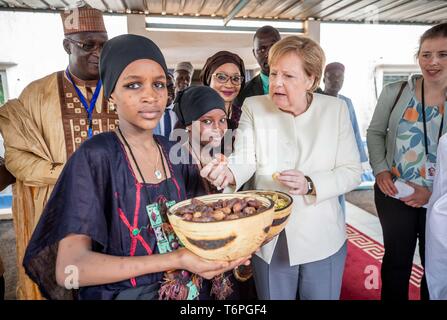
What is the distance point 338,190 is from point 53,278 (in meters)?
0.93

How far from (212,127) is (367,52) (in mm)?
4228

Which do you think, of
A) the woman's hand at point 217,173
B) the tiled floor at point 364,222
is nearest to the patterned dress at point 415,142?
the woman's hand at point 217,173

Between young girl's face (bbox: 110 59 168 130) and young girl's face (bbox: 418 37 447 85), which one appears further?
young girl's face (bbox: 418 37 447 85)

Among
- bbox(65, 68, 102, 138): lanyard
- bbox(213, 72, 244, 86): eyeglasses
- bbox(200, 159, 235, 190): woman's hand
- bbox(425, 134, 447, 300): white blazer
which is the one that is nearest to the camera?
bbox(200, 159, 235, 190): woman's hand

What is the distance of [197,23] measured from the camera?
16.2 ft

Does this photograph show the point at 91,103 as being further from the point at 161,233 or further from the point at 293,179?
the point at 293,179

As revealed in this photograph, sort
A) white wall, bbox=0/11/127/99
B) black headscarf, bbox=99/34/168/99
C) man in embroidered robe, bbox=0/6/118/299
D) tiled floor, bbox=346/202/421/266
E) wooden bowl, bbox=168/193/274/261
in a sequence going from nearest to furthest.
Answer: wooden bowl, bbox=168/193/274/261 < black headscarf, bbox=99/34/168/99 < man in embroidered robe, bbox=0/6/118/299 < tiled floor, bbox=346/202/421/266 < white wall, bbox=0/11/127/99

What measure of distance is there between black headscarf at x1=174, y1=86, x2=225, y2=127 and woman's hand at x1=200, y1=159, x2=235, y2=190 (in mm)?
498

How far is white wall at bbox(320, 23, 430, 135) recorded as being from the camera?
470cm

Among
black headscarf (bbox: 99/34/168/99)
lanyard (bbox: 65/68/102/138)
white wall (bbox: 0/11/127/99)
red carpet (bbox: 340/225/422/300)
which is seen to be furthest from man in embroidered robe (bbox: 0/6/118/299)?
white wall (bbox: 0/11/127/99)

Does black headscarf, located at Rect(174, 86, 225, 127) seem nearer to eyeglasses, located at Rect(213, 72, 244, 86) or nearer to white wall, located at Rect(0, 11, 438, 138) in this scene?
eyeglasses, located at Rect(213, 72, 244, 86)

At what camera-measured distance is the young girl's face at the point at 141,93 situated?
0.79m
